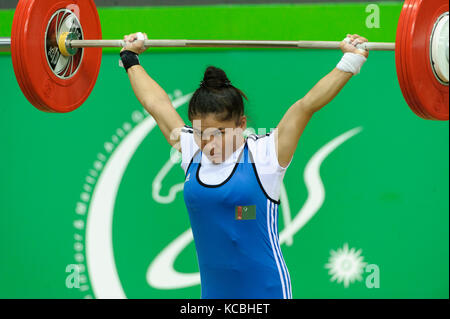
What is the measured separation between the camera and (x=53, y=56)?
2.56m

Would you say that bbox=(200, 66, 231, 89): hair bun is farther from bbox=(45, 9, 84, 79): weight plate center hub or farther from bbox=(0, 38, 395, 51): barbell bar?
bbox=(45, 9, 84, 79): weight plate center hub

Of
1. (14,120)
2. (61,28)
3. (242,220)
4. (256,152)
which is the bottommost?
(242,220)

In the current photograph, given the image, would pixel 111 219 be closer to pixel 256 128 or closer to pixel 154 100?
pixel 256 128

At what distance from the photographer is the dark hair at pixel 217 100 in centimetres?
202

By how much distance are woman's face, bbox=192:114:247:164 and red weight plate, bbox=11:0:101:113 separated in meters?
0.76

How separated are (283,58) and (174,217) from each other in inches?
41.7

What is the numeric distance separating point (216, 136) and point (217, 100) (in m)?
0.12

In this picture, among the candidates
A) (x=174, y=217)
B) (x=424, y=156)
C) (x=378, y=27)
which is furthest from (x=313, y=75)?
(x=174, y=217)

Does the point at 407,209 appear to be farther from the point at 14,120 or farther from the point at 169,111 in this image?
the point at 14,120

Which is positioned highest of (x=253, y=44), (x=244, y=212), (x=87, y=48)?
(x=87, y=48)

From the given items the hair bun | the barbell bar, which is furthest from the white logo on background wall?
the hair bun

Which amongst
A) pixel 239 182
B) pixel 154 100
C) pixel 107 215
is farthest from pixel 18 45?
pixel 107 215

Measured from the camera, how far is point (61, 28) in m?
2.60


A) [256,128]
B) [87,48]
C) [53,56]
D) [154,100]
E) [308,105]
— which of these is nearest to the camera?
[308,105]
